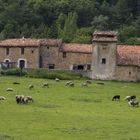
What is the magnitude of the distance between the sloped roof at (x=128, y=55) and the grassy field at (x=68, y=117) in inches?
859

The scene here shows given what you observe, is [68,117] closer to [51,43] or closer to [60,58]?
[60,58]

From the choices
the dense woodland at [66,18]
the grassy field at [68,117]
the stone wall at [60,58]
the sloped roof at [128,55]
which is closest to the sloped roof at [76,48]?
the stone wall at [60,58]

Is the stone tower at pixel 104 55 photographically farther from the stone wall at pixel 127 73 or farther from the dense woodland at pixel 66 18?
the dense woodland at pixel 66 18

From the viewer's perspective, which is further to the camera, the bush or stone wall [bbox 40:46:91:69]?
stone wall [bbox 40:46:91:69]

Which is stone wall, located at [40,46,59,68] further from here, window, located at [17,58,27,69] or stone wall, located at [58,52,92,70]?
window, located at [17,58,27,69]

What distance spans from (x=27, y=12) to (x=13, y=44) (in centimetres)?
5229

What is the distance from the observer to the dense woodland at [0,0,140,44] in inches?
5197

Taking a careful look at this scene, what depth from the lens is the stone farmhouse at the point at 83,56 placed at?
8550 cm

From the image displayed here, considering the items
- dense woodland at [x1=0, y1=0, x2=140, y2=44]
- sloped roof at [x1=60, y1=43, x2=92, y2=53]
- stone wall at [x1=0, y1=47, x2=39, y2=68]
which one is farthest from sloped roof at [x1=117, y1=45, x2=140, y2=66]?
dense woodland at [x1=0, y1=0, x2=140, y2=44]

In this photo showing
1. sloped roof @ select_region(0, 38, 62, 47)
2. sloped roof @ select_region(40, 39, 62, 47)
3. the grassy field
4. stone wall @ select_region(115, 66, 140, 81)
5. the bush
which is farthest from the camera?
sloped roof @ select_region(0, 38, 62, 47)

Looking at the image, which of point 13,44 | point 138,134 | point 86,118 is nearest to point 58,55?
point 13,44

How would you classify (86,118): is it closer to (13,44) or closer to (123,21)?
(13,44)

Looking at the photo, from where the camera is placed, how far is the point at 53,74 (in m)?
82.2

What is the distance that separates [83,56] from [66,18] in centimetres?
5007
